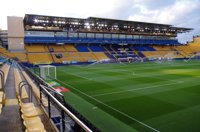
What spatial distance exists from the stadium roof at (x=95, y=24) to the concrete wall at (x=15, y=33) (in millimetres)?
1911

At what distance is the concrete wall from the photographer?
50.7m

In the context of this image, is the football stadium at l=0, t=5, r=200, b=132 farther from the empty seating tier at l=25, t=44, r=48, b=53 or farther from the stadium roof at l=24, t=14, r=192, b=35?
the stadium roof at l=24, t=14, r=192, b=35

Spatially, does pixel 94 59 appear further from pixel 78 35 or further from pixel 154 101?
pixel 154 101

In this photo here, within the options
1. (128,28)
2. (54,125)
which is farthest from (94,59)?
(54,125)

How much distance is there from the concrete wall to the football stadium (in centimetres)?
24

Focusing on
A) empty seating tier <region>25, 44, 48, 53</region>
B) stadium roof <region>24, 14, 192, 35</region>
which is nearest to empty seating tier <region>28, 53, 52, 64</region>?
empty seating tier <region>25, 44, 48, 53</region>

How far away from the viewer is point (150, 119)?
9383 millimetres

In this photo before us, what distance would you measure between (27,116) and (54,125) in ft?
2.69

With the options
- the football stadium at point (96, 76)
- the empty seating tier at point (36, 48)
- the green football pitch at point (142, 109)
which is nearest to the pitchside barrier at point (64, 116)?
the football stadium at point (96, 76)

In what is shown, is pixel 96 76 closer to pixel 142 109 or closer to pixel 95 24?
pixel 142 109

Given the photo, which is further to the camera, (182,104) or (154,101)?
(154,101)

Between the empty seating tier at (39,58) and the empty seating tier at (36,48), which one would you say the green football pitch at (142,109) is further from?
the empty seating tier at (36,48)

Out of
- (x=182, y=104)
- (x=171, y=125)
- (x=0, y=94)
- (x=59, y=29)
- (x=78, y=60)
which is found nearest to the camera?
(x=0, y=94)

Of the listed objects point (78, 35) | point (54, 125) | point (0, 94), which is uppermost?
point (78, 35)
